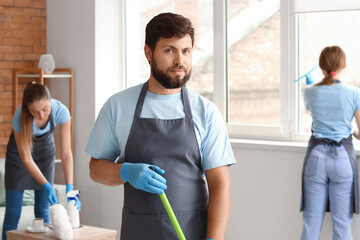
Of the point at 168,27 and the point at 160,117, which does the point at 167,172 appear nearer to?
the point at 160,117

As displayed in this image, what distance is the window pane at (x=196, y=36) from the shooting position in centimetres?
459

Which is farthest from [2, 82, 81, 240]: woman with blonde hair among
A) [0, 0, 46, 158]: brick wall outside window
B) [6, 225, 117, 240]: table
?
[0, 0, 46, 158]: brick wall outside window

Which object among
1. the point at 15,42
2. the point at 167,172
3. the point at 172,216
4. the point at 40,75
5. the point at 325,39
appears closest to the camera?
the point at 172,216

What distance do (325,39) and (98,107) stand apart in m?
1.98

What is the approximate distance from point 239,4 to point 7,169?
6.67 ft

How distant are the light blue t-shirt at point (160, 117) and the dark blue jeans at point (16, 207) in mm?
2152

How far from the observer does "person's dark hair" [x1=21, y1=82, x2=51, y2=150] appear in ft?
11.5

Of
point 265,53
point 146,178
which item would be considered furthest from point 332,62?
point 146,178

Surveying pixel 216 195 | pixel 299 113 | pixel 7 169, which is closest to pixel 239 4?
pixel 299 113

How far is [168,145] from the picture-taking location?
179cm

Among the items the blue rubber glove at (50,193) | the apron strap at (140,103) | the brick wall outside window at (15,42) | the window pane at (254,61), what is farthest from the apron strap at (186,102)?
the brick wall outside window at (15,42)

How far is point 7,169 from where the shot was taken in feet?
12.7

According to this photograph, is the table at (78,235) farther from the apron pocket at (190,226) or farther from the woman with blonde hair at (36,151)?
the apron pocket at (190,226)

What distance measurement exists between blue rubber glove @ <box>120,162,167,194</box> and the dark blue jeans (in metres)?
2.28
